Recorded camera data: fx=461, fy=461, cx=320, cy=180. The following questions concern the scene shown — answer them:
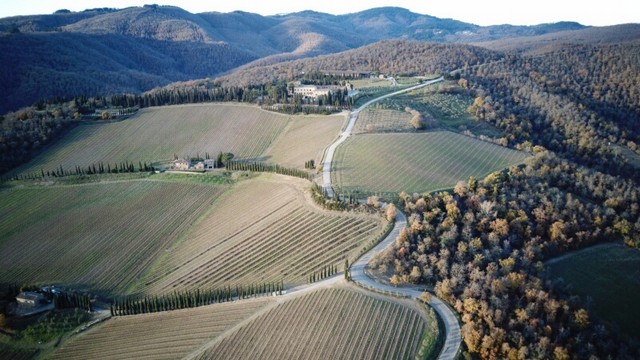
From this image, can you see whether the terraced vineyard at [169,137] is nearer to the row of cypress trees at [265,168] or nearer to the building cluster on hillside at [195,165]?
the building cluster on hillside at [195,165]

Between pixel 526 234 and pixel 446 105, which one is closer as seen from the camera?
pixel 526 234

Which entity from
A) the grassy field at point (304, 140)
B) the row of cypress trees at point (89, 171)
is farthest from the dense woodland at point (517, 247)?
the row of cypress trees at point (89, 171)

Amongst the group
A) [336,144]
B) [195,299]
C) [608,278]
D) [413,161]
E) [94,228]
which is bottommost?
[608,278]

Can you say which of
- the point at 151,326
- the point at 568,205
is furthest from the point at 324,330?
the point at 568,205

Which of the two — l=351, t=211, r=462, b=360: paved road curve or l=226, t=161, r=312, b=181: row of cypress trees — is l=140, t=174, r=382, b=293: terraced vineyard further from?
l=226, t=161, r=312, b=181: row of cypress trees

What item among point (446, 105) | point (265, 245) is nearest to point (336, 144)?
point (265, 245)

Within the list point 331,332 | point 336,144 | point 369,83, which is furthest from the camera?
point 369,83

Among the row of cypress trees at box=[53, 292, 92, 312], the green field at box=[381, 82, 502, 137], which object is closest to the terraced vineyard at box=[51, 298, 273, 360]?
the row of cypress trees at box=[53, 292, 92, 312]

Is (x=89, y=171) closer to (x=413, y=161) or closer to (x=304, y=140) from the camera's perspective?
(x=304, y=140)
